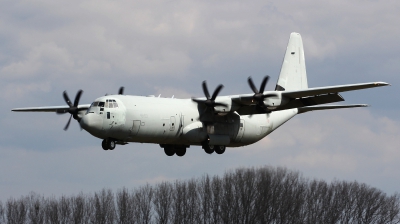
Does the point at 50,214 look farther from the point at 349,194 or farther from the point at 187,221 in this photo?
the point at 349,194

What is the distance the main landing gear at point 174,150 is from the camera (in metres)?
44.5

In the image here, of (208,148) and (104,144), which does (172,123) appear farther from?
(104,144)

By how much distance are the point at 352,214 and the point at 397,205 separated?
15.9 ft

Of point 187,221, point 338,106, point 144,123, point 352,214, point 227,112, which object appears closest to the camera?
point 144,123

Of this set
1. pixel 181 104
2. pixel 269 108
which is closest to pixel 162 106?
pixel 181 104

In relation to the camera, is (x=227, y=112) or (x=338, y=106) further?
(x=338, y=106)

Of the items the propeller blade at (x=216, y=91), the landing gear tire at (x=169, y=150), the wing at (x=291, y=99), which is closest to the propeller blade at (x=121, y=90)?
the landing gear tire at (x=169, y=150)

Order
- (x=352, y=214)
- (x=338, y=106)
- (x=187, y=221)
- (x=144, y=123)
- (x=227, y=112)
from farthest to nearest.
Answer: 1. (x=352, y=214)
2. (x=187, y=221)
3. (x=338, y=106)
4. (x=227, y=112)
5. (x=144, y=123)

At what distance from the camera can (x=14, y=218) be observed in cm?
6500

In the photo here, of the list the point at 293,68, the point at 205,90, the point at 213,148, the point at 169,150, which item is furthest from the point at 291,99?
the point at 169,150

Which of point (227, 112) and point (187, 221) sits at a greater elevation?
point (227, 112)

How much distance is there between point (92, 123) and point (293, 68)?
15.1 meters

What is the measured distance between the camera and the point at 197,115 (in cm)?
4256

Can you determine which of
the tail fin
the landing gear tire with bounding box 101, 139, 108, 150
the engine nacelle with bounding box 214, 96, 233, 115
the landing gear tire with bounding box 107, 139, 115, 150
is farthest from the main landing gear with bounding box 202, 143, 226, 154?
the tail fin
